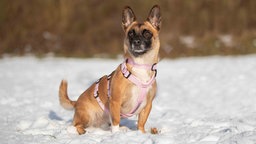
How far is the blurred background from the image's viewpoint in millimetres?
17734

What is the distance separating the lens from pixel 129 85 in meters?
4.78

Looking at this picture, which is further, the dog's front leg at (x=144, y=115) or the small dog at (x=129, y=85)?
the dog's front leg at (x=144, y=115)

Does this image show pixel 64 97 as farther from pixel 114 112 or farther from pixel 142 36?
pixel 142 36

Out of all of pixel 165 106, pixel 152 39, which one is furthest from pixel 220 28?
pixel 152 39

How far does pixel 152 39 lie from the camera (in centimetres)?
490

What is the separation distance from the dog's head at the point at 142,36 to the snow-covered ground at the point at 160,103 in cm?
92

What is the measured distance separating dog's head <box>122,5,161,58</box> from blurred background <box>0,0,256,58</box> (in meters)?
12.1

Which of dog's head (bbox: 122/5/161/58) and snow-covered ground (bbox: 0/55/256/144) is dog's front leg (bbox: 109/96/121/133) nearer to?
snow-covered ground (bbox: 0/55/256/144)

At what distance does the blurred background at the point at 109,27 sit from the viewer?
58.2 ft

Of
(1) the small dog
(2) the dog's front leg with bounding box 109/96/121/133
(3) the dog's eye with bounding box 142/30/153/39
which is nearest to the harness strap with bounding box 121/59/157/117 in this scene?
(1) the small dog

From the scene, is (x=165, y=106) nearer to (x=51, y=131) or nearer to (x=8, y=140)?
(x=51, y=131)

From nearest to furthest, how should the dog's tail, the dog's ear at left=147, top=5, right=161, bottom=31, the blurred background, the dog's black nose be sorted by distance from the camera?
the dog's black nose, the dog's ear at left=147, top=5, right=161, bottom=31, the dog's tail, the blurred background

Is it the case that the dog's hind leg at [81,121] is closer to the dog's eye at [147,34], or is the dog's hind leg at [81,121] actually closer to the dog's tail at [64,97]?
the dog's tail at [64,97]

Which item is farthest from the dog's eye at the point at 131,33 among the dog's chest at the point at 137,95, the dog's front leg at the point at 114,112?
the dog's front leg at the point at 114,112
